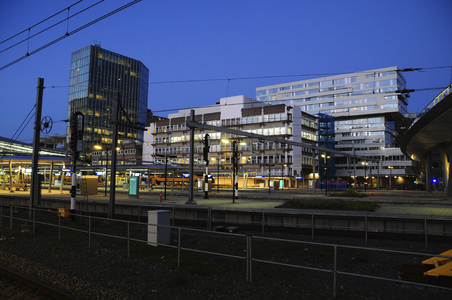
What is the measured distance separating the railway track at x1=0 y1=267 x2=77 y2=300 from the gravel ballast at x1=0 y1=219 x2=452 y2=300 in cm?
42

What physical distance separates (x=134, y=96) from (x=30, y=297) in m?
125

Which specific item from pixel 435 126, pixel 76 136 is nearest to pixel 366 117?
pixel 435 126

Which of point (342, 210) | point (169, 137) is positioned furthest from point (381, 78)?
point (342, 210)

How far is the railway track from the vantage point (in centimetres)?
755

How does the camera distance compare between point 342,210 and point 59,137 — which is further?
point 59,137

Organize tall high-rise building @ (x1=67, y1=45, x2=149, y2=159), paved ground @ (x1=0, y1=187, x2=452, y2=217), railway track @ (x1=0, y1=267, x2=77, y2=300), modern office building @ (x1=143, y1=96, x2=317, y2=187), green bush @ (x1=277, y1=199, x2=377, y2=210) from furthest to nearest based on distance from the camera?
tall high-rise building @ (x1=67, y1=45, x2=149, y2=159), modern office building @ (x1=143, y1=96, x2=317, y2=187), green bush @ (x1=277, y1=199, x2=377, y2=210), paved ground @ (x1=0, y1=187, x2=452, y2=217), railway track @ (x1=0, y1=267, x2=77, y2=300)

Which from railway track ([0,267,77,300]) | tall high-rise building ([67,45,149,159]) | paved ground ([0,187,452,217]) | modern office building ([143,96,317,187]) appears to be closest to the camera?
railway track ([0,267,77,300])

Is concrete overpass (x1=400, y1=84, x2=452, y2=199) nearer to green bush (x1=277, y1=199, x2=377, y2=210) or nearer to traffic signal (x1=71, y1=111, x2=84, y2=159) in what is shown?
green bush (x1=277, y1=199, x2=377, y2=210)

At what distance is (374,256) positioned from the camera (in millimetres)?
11781

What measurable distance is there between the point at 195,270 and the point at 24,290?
409 cm

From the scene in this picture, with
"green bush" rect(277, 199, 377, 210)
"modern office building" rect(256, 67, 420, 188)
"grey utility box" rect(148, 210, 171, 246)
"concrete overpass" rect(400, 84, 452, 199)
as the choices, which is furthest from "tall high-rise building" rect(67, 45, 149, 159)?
"grey utility box" rect(148, 210, 171, 246)

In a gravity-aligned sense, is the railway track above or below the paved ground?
below

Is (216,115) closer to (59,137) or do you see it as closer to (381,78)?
(381,78)

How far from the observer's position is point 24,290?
8.08 m
